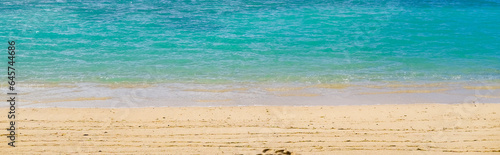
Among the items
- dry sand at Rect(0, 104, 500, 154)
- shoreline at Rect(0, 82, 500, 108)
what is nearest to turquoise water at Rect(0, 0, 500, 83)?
shoreline at Rect(0, 82, 500, 108)

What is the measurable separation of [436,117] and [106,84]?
631 centimetres

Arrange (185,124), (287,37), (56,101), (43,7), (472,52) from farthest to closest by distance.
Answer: (43,7) → (287,37) → (472,52) → (56,101) → (185,124)

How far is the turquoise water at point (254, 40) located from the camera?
10.3 metres

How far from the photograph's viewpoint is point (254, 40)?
12.8 metres

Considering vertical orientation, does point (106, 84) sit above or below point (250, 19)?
below

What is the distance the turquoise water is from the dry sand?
2.03m

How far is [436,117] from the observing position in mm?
7656

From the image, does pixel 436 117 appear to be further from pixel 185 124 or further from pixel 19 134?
pixel 19 134

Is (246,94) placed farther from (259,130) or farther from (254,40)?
(254,40)

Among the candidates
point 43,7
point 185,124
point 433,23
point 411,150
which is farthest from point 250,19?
point 411,150

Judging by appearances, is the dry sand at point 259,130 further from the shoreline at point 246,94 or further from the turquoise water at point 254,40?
the turquoise water at point 254,40

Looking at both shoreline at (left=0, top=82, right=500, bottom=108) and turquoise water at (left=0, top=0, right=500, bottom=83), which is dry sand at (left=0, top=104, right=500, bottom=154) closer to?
shoreline at (left=0, top=82, right=500, bottom=108)

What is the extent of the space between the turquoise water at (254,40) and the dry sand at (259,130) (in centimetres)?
203

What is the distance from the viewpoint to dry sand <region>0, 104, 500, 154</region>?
21.1 ft
